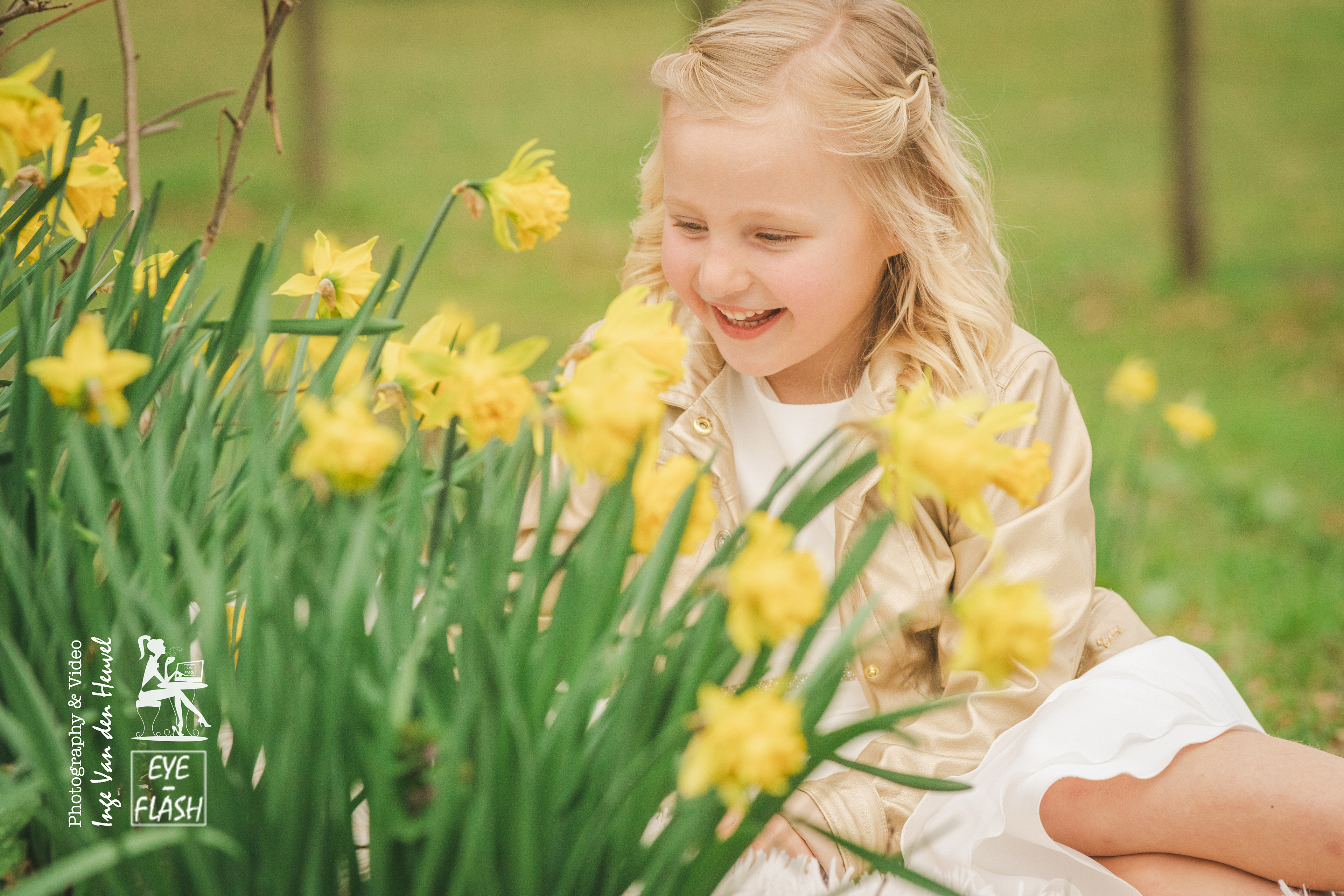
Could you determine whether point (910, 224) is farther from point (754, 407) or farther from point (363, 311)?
point (363, 311)

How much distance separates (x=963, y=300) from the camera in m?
1.55

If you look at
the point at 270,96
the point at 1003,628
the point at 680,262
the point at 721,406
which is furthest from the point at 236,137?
the point at 1003,628

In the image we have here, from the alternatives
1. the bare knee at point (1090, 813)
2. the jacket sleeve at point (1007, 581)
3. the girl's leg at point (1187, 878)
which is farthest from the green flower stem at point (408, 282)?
→ the girl's leg at point (1187, 878)

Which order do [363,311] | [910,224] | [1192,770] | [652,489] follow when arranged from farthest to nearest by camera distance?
[910,224] < [1192,770] < [363,311] < [652,489]

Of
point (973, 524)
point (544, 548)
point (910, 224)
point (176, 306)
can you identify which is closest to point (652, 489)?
point (544, 548)

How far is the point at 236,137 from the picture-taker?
1.09m

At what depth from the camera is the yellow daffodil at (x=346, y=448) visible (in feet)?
2.01

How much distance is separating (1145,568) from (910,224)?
168 centimetres

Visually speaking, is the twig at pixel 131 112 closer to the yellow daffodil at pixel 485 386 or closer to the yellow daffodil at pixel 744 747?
the yellow daffodil at pixel 485 386

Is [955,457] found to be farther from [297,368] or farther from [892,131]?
[892,131]

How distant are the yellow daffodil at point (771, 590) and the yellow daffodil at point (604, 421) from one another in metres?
0.10

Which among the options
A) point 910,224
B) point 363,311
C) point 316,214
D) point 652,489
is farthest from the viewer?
point 316,214

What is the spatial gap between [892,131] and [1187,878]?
969 millimetres

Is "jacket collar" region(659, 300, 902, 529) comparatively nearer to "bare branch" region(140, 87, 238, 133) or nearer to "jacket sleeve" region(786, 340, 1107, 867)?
"jacket sleeve" region(786, 340, 1107, 867)
